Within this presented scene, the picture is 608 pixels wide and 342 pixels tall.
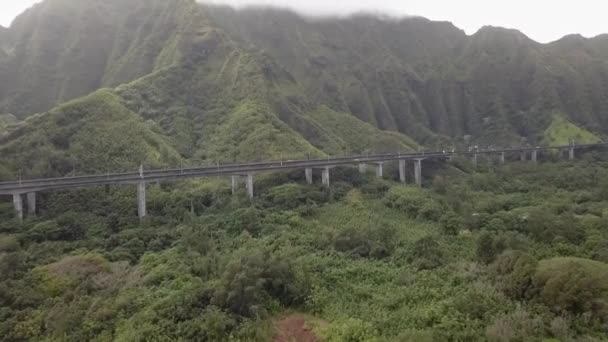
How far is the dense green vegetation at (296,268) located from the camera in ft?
65.3

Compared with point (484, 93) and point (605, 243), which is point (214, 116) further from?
point (484, 93)

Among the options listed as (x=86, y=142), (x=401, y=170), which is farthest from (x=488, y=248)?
(x=86, y=142)

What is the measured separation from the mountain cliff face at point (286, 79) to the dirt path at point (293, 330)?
33963mm

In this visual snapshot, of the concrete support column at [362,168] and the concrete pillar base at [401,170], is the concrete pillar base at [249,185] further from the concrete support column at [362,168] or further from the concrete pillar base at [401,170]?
the concrete pillar base at [401,170]

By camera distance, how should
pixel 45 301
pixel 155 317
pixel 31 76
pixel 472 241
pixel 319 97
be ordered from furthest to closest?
1. pixel 319 97
2. pixel 31 76
3. pixel 472 241
4. pixel 45 301
5. pixel 155 317

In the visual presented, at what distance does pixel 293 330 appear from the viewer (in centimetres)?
2075

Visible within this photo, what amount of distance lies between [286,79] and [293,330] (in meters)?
73.0

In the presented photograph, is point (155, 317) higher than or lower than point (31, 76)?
lower

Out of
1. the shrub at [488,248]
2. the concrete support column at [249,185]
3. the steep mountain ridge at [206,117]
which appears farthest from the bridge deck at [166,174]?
the shrub at [488,248]

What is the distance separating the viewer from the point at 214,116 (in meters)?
66.7

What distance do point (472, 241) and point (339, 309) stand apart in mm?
16592

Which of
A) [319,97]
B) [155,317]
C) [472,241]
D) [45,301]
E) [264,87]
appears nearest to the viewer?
[155,317]

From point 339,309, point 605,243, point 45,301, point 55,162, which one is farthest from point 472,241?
point 55,162

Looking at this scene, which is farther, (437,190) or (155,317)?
(437,190)
